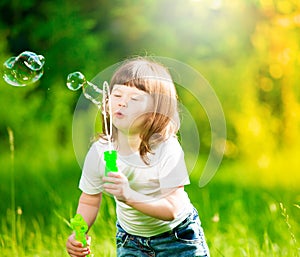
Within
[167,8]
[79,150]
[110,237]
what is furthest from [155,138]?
[167,8]

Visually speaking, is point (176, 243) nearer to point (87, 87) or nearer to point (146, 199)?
point (146, 199)

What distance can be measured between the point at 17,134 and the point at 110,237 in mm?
2084

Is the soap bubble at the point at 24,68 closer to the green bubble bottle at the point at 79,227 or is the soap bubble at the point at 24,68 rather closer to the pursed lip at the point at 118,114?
the pursed lip at the point at 118,114

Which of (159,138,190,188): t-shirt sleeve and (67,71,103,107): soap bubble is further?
(67,71,103,107): soap bubble

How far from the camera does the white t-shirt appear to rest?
188cm

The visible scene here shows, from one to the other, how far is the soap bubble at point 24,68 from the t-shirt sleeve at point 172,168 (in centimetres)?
71

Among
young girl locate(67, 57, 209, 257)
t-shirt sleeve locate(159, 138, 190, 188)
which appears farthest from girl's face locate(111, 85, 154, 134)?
t-shirt sleeve locate(159, 138, 190, 188)

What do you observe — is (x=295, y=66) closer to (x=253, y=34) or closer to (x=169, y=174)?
(x=253, y=34)

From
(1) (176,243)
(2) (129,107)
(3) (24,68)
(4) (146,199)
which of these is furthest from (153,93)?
(3) (24,68)

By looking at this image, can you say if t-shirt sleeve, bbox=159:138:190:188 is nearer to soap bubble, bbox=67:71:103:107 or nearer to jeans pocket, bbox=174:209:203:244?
jeans pocket, bbox=174:209:203:244

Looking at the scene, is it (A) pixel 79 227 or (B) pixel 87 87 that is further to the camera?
(B) pixel 87 87

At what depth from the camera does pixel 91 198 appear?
2027mm

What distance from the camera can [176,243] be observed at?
6.34 ft

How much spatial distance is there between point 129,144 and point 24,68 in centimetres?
66
